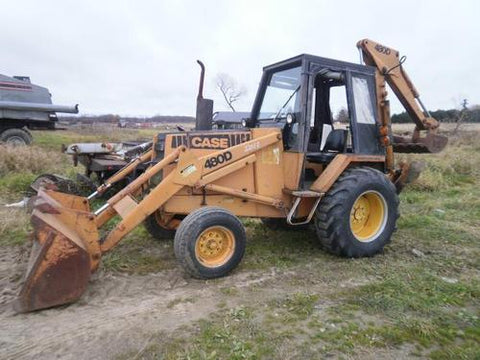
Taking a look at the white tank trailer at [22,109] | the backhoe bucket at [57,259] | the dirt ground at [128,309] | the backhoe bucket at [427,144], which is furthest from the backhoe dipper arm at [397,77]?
the white tank trailer at [22,109]

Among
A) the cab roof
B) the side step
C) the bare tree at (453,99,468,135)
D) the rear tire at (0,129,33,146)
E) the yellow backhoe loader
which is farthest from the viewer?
the bare tree at (453,99,468,135)

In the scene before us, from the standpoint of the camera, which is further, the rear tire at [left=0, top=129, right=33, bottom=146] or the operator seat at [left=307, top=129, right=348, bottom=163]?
the rear tire at [left=0, top=129, right=33, bottom=146]

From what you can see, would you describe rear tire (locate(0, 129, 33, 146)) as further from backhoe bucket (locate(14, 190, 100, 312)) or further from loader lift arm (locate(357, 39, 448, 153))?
loader lift arm (locate(357, 39, 448, 153))

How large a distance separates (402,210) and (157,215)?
4.79 m

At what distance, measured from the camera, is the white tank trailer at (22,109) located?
13.5 m

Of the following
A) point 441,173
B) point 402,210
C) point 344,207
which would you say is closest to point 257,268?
point 344,207

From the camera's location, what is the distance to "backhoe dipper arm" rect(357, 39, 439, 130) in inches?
224

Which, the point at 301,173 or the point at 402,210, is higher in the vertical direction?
the point at 301,173

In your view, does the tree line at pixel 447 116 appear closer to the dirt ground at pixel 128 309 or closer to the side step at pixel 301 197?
the side step at pixel 301 197

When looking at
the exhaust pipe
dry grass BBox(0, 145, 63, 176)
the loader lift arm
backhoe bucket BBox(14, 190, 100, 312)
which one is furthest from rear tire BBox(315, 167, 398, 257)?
dry grass BBox(0, 145, 63, 176)

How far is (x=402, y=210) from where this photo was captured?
25.3ft

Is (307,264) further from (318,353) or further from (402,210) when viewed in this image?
(402,210)

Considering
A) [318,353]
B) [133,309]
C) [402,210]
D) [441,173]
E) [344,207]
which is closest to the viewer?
[318,353]

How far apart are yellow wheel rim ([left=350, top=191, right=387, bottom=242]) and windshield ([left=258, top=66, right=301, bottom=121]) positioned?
1.50 m
